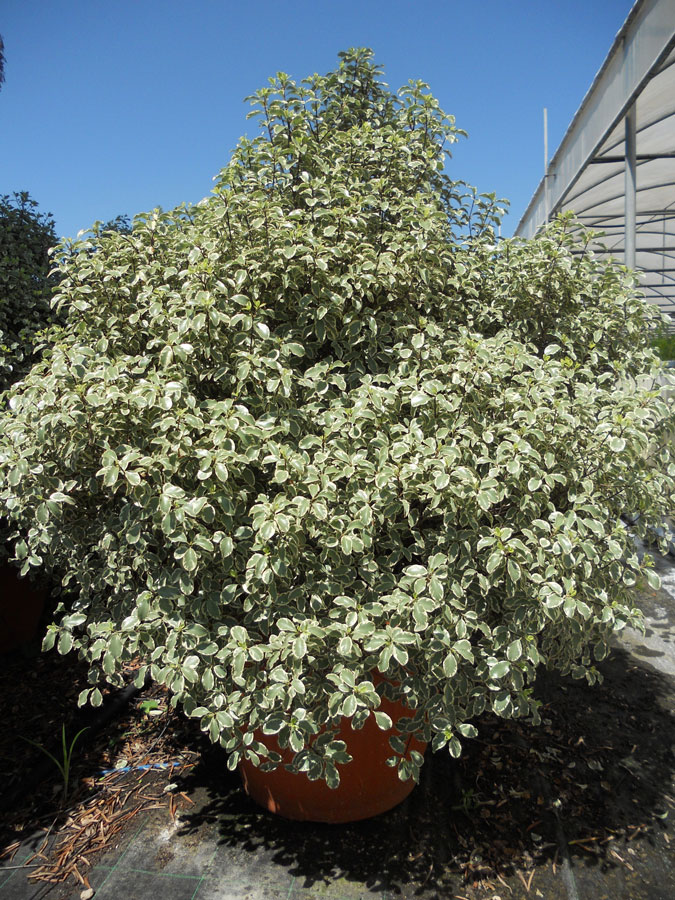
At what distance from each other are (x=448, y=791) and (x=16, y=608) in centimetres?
308

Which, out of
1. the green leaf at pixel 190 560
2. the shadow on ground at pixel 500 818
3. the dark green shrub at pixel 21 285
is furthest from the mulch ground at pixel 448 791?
the dark green shrub at pixel 21 285

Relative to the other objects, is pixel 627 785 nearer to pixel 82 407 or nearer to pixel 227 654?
pixel 227 654

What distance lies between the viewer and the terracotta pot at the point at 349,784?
240cm

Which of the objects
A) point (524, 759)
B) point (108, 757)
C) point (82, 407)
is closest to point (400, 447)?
point (82, 407)

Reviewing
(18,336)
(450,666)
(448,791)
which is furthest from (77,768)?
(18,336)

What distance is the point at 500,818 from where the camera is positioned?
8.37 ft

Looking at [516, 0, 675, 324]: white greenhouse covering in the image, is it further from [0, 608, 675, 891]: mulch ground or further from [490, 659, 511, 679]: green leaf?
[0, 608, 675, 891]: mulch ground

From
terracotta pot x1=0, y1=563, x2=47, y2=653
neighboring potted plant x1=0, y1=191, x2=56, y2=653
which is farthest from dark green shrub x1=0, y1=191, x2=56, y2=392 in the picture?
terracotta pot x1=0, y1=563, x2=47, y2=653

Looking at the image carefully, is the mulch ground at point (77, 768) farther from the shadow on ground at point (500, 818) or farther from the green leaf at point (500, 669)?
the green leaf at point (500, 669)

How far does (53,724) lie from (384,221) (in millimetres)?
3230

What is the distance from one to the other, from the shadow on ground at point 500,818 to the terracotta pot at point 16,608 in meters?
1.89

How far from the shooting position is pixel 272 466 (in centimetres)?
214

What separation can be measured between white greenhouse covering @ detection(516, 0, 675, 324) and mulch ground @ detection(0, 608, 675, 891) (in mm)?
2473

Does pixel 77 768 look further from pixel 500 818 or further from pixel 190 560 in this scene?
pixel 500 818
